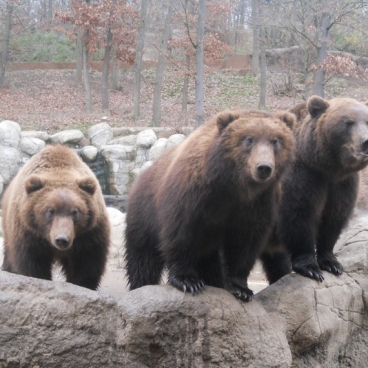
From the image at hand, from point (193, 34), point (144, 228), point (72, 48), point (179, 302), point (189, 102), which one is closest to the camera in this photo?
point (179, 302)

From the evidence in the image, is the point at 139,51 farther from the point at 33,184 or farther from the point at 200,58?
the point at 33,184

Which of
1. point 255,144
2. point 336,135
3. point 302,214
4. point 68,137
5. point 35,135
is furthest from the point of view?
point 68,137

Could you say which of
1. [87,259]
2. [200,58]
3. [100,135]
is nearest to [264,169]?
[87,259]

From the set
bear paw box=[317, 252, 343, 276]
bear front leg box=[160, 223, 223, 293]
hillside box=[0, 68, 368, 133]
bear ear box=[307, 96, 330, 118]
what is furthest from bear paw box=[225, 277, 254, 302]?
hillside box=[0, 68, 368, 133]

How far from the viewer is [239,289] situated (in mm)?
4891

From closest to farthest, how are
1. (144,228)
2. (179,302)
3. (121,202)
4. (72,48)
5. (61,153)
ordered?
1. (179,302)
2. (144,228)
3. (61,153)
4. (121,202)
5. (72,48)

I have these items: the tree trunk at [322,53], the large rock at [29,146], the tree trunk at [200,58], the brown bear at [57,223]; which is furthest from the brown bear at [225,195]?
the tree trunk at [200,58]

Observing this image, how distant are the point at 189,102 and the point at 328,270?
84.7 ft

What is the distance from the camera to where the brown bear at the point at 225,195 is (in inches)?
179

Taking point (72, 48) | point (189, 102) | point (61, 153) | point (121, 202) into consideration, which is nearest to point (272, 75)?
point (189, 102)

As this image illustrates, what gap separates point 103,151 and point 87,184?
1363 centimetres

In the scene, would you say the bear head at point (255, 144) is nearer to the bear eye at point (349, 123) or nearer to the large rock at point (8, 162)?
the bear eye at point (349, 123)

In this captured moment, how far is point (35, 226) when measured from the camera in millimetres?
5605

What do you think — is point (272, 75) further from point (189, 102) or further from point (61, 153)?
point (61, 153)
